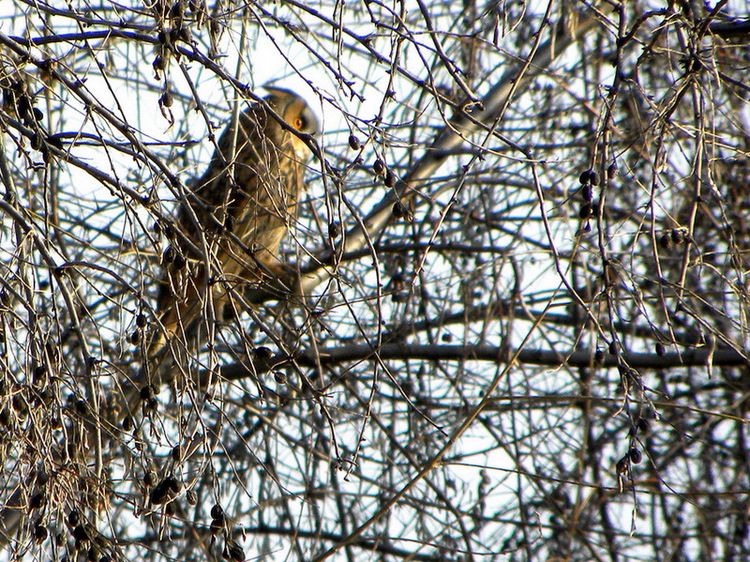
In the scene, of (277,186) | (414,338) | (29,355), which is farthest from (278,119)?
(414,338)

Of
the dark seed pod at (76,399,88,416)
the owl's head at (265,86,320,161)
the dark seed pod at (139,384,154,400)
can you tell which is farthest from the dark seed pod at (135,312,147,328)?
the owl's head at (265,86,320,161)

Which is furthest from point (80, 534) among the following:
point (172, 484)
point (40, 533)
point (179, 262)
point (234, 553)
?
Answer: point (179, 262)

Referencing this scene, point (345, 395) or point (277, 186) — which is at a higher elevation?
point (345, 395)

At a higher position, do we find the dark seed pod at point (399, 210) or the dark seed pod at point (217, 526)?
the dark seed pod at point (399, 210)

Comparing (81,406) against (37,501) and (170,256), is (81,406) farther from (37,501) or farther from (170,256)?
(170,256)

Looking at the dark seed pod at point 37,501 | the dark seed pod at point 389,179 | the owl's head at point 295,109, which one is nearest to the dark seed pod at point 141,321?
the dark seed pod at point 37,501

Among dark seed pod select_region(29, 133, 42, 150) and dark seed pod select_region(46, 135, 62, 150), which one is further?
dark seed pod select_region(46, 135, 62, 150)

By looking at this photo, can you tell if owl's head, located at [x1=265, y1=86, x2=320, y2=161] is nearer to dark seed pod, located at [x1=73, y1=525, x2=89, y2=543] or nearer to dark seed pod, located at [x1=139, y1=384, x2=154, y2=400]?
dark seed pod, located at [x1=139, y1=384, x2=154, y2=400]

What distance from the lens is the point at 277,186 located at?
241 cm

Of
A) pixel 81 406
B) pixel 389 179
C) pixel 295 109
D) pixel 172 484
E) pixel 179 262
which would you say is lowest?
pixel 172 484

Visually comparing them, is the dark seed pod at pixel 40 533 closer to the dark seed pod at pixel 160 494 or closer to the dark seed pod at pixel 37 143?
the dark seed pod at pixel 160 494

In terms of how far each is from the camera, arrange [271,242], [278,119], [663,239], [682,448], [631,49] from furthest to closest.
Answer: [682,448]
[271,242]
[631,49]
[663,239]
[278,119]

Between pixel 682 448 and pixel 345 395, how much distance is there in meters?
1.73

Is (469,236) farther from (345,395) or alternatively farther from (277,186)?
(277,186)
